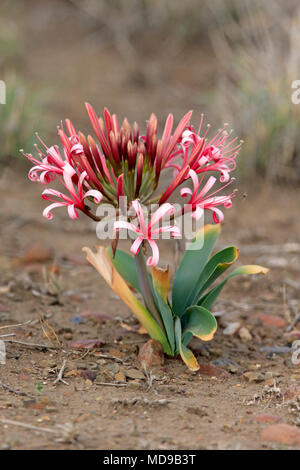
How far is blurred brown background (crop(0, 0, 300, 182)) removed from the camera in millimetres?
6562

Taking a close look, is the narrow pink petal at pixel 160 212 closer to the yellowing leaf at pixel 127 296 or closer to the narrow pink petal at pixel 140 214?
the narrow pink petal at pixel 140 214

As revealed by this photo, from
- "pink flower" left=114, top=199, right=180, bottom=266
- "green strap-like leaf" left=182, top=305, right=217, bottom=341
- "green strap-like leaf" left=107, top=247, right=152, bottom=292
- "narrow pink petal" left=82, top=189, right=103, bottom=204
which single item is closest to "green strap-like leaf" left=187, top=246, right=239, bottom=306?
"green strap-like leaf" left=182, top=305, right=217, bottom=341

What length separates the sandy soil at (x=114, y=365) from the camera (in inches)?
104

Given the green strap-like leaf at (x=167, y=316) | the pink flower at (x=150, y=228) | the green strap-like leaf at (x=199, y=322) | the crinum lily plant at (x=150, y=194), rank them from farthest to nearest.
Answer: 1. the green strap-like leaf at (x=167, y=316)
2. the green strap-like leaf at (x=199, y=322)
3. the crinum lily plant at (x=150, y=194)
4. the pink flower at (x=150, y=228)

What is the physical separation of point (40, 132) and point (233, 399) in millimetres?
4475

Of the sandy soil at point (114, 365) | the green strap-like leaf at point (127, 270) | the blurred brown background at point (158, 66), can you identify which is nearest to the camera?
the sandy soil at point (114, 365)

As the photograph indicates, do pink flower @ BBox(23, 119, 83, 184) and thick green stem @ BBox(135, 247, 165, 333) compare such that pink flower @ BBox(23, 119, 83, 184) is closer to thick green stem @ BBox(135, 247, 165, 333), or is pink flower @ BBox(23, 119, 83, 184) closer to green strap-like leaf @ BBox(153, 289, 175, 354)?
thick green stem @ BBox(135, 247, 165, 333)

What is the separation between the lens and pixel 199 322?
329cm

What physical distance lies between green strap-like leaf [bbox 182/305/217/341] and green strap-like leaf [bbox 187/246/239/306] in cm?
11

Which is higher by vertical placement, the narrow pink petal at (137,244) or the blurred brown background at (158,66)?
the blurred brown background at (158,66)

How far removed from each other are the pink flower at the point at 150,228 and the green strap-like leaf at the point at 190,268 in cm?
65

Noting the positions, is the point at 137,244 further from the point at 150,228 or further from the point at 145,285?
the point at 145,285

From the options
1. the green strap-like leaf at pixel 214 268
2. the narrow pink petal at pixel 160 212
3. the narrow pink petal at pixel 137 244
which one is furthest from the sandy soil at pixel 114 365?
the narrow pink petal at pixel 160 212
